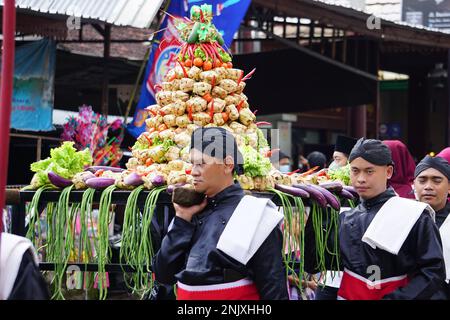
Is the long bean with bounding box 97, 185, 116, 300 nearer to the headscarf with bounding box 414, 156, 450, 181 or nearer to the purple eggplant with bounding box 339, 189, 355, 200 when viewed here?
the purple eggplant with bounding box 339, 189, 355, 200

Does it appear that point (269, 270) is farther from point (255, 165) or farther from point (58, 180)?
point (58, 180)

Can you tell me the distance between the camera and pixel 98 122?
10203mm

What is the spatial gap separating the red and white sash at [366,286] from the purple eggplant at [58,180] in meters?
1.77

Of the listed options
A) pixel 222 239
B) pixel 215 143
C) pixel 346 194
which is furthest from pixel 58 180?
pixel 346 194

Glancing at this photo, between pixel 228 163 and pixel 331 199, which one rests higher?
pixel 228 163

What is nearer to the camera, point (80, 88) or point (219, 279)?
point (219, 279)

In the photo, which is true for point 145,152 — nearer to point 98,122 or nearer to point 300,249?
point 300,249

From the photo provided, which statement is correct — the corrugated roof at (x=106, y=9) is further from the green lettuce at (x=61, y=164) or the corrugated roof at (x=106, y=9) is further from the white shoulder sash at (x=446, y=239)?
the white shoulder sash at (x=446, y=239)

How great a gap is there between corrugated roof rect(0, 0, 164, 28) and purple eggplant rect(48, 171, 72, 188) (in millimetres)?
4197

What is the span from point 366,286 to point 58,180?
195cm

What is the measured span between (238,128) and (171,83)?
0.59 meters

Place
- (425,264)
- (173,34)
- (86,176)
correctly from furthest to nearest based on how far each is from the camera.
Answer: (173,34) → (86,176) → (425,264)

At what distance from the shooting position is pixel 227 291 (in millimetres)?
3895
